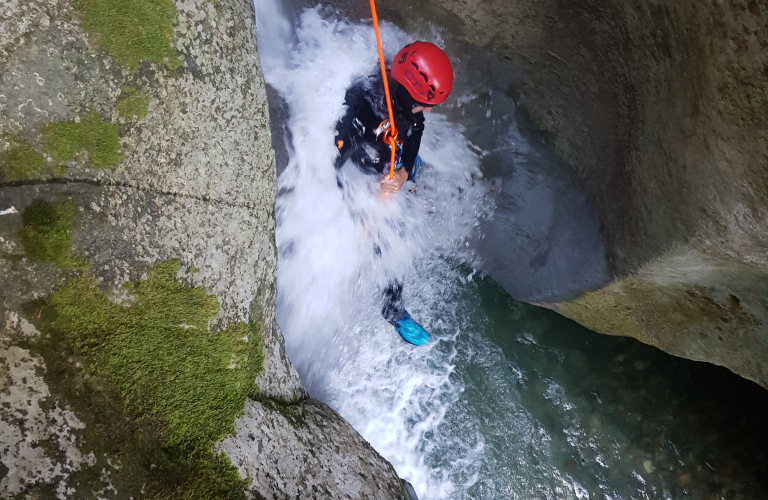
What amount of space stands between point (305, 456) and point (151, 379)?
0.84 metres

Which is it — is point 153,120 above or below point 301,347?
above

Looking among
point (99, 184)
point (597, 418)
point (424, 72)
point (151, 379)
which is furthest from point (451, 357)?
point (99, 184)

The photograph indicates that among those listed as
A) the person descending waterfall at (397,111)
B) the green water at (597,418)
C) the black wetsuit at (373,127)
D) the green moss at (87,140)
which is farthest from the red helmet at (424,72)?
the green water at (597,418)

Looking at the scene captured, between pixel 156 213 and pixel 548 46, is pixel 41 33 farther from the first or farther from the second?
pixel 548 46

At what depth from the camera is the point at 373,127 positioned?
3.47 metres

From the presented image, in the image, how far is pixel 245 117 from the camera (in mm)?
2258

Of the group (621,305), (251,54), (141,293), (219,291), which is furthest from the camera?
(621,305)

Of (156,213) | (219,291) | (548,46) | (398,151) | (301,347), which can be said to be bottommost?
(301,347)

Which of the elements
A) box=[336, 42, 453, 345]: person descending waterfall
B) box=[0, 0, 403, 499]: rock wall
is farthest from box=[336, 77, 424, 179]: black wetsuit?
box=[0, 0, 403, 499]: rock wall

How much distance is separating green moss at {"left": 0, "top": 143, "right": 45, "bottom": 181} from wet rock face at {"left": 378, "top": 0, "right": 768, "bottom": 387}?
2.83 metres

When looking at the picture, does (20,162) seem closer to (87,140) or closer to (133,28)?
(87,140)

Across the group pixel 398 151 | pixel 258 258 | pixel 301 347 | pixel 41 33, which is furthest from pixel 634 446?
pixel 41 33

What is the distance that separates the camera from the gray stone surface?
2.05 meters

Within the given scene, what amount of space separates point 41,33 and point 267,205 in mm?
1140
